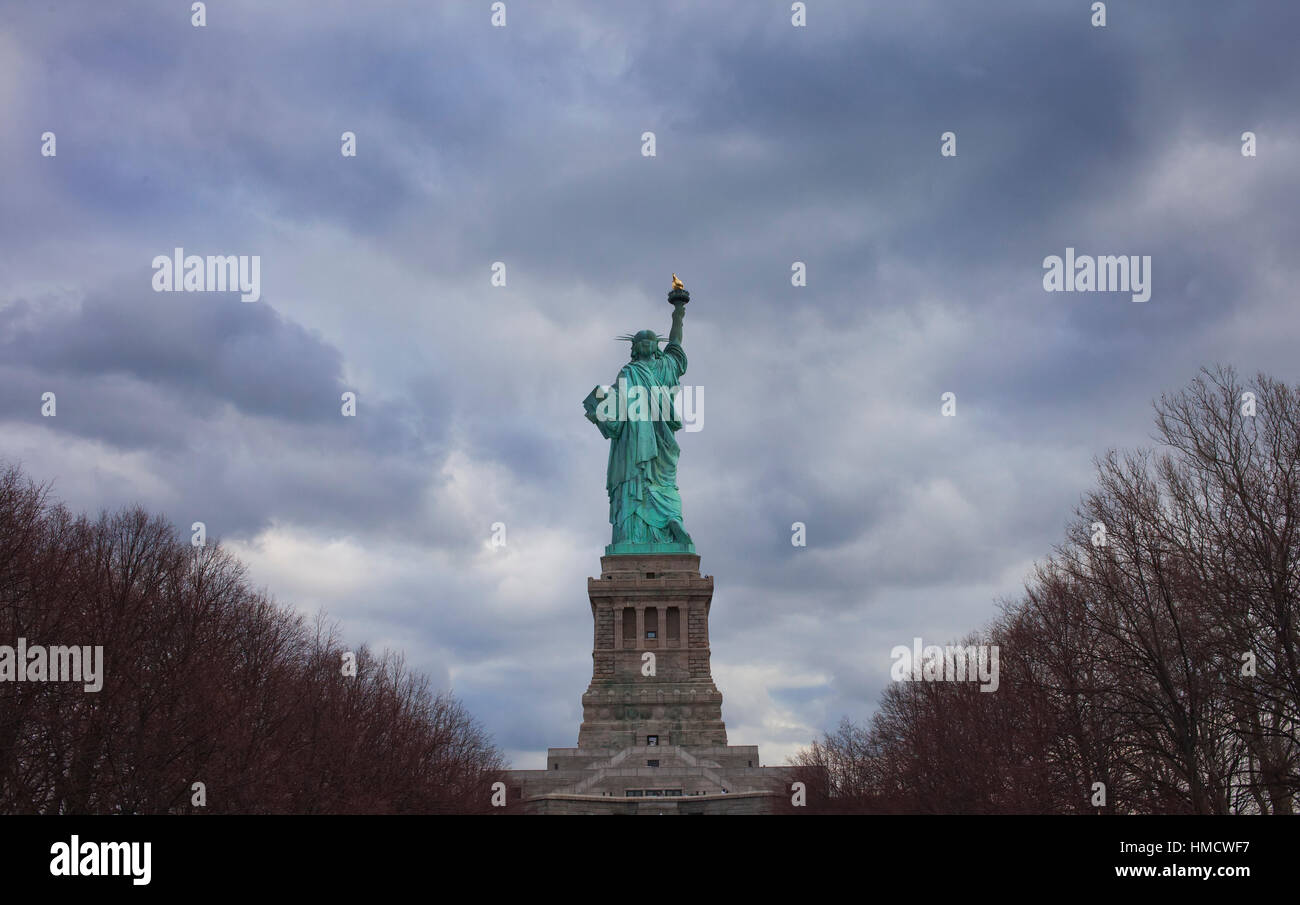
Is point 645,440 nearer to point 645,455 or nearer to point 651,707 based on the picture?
point 645,455

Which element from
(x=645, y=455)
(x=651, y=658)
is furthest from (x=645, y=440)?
(x=651, y=658)

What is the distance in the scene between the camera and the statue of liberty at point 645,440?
232ft

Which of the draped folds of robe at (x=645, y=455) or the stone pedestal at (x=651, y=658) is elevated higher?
the draped folds of robe at (x=645, y=455)

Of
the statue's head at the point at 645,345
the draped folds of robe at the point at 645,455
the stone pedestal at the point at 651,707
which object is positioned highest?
the statue's head at the point at 645,345

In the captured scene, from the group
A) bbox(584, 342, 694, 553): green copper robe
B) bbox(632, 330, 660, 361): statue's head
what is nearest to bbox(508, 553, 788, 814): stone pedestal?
bbox(584, 342, 694, 553): green copper robe

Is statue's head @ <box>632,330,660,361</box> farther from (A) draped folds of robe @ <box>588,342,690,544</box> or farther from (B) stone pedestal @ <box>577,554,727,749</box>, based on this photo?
(B) stone pedestal @ <box>577,554,727,749</box>

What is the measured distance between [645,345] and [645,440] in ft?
18.6

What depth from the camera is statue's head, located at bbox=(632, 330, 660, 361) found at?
243 feet

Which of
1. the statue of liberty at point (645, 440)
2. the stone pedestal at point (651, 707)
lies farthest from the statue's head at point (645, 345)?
the stone pedestal at point (651, 707)

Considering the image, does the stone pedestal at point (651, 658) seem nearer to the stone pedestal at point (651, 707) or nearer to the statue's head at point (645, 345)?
the stone pedestal at point (651, 707)

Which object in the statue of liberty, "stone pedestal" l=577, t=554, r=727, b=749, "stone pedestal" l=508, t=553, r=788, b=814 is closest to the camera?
"stone pedestal" l=508, t=553, r=788, b=814
